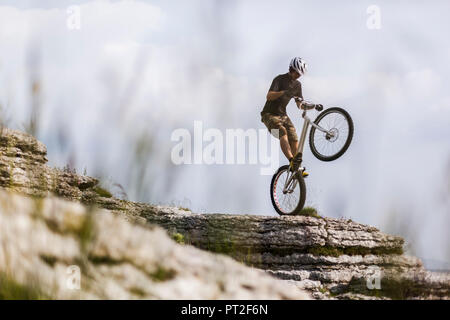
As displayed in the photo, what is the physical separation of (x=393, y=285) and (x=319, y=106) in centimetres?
357

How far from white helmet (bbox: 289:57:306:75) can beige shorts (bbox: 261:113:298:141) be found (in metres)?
1.04

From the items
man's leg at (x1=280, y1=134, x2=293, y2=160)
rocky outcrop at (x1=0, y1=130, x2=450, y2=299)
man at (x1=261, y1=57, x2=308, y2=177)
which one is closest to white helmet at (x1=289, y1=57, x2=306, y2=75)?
man at (x1=261, y1=57, x2=308, y2=177)

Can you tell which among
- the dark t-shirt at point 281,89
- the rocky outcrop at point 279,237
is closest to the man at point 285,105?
the dark t-shirt at point 281,89

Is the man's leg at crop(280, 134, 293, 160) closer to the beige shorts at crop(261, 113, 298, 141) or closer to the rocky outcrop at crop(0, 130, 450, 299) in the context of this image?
the beige shorts at crop(261, 113, 298, 141)

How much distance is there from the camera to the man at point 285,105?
9.85 metres

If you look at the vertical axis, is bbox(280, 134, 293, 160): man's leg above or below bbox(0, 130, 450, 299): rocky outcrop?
above

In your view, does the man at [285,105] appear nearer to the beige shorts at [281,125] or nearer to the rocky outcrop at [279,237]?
the beige shorts at [281,125]

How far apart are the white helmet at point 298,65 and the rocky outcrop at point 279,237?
3355 millimetres

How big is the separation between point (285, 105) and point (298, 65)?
90cm

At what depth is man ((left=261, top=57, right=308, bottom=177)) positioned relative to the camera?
9.85 meters

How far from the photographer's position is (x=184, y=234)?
10828mm

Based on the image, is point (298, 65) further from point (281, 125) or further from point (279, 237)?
point (279, 237)
